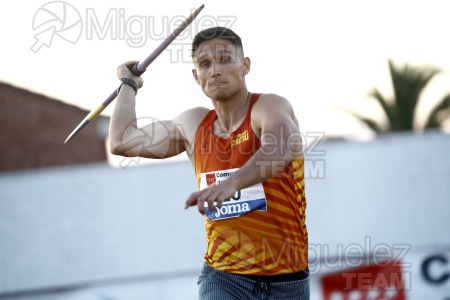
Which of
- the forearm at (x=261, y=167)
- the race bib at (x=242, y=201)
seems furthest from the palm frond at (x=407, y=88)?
the forearm at (x=261, y=167)

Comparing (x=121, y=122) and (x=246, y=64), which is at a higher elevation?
(x=246, y=64)

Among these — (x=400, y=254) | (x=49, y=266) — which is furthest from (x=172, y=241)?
(x=400, y=254)

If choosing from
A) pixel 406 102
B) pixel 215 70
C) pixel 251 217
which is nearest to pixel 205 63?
pixel 215 70

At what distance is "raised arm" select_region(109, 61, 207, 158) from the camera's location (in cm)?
478

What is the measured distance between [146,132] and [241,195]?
700mm

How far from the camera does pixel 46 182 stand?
14594mm

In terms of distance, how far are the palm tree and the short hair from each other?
13.8 meters

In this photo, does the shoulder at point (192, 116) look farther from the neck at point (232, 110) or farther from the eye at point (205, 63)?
the eye at point (205, 63)

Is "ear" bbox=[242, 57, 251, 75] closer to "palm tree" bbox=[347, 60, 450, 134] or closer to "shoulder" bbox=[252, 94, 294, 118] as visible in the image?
"shoulder" bbox=[252, 94, 294, 118]

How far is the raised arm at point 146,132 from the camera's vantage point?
15.7ft

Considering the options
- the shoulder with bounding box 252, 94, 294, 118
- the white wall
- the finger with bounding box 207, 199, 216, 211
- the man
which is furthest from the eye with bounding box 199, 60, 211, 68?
the white wall

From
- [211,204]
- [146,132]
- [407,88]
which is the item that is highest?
[407,88]

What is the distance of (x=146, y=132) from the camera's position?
15.8 feet

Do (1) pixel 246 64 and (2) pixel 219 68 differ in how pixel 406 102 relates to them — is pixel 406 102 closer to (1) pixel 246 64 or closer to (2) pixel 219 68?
(1) pixel 246 64
